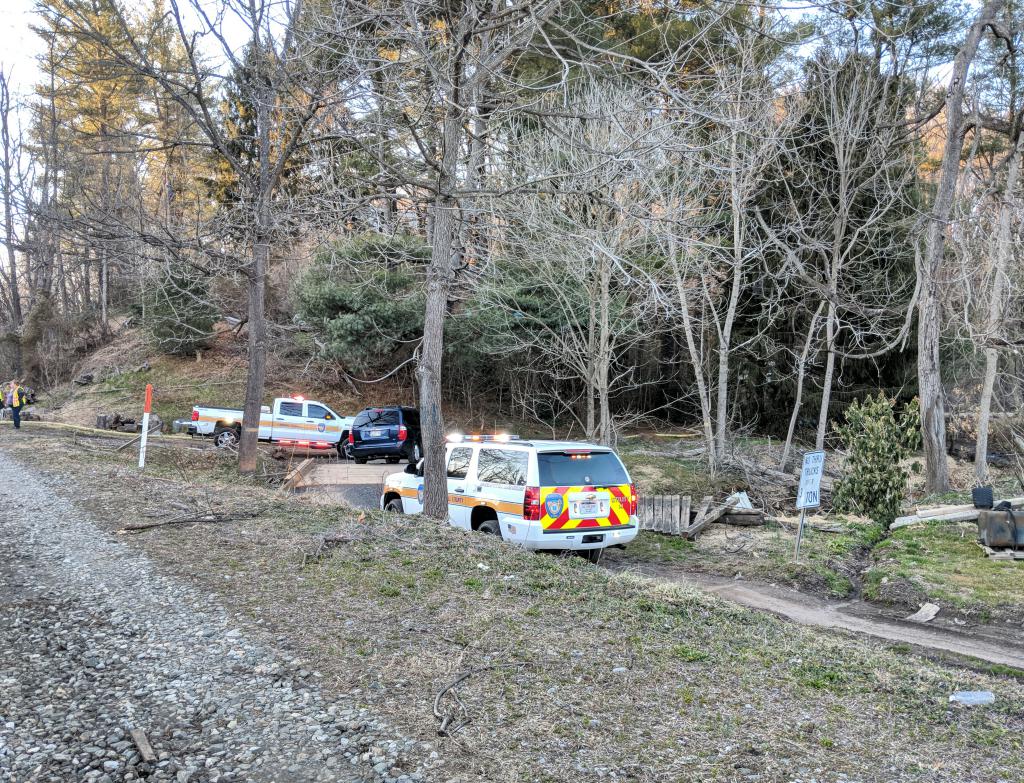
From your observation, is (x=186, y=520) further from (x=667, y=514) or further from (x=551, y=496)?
(x=667, y=514)

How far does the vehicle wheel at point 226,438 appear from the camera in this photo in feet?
79.2

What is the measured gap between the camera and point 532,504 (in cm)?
1009

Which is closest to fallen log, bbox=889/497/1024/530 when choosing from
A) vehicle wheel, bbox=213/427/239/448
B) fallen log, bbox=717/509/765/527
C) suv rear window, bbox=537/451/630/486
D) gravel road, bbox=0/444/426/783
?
fallen log, bbox=717/509/765/527

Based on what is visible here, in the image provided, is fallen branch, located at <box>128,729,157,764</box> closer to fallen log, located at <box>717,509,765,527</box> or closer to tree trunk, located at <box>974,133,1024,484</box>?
fallen log, located at <box>717,509,765,527</box>

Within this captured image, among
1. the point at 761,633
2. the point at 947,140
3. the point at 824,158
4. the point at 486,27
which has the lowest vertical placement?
the point at 761,633

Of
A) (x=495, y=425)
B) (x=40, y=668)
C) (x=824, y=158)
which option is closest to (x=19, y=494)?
(x=40, y=668)

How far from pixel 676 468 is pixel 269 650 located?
17.3 meters

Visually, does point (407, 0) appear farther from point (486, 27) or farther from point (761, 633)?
point (761, 633)

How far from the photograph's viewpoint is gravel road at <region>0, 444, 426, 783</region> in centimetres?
367

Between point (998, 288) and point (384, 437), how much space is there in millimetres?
16925

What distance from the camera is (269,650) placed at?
5.17 m

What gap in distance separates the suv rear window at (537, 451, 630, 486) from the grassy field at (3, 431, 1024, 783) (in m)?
1.60

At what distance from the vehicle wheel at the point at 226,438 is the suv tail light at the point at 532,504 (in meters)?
15.9

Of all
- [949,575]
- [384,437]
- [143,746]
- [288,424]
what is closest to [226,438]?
[288,424]
